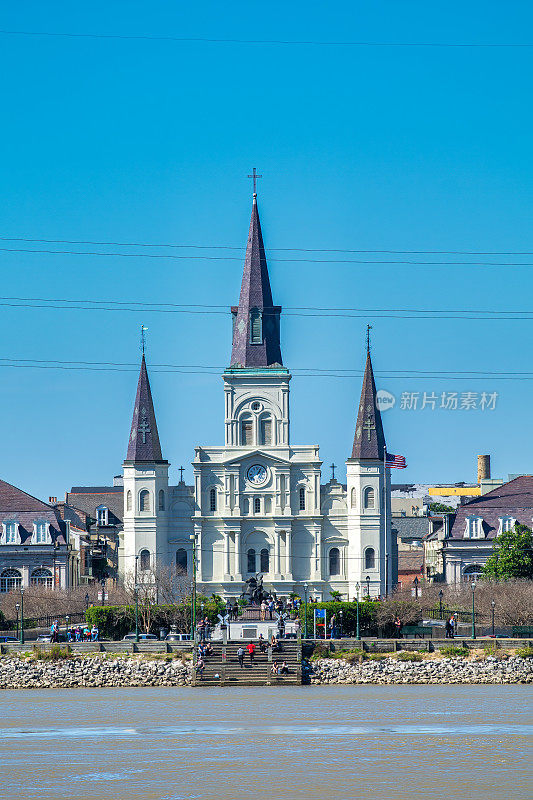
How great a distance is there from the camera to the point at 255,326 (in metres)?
130

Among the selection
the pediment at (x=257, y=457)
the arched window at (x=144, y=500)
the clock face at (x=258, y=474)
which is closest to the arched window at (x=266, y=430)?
the pediment at (x=257, y=457)

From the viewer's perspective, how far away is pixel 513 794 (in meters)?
38.1

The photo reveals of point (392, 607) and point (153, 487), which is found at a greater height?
point (153, 487)

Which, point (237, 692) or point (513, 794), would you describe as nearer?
point (513, 794)

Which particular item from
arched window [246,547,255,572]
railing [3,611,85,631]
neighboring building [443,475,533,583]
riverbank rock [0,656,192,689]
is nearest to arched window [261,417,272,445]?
arched window [246,547,255,572]

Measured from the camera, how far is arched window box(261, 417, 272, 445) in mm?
126188

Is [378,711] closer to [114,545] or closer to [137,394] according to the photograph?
[137,394]

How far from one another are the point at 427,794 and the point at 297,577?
8510 cm

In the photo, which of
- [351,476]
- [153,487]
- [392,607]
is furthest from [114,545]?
[392,607]

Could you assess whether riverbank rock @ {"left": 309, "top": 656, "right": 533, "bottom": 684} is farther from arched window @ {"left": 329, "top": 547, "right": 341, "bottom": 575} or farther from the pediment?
the pediment

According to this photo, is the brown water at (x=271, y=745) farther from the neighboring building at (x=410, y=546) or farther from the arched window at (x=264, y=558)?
the neighboring building at (x=410, y=546)

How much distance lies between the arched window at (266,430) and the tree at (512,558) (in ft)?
85.1

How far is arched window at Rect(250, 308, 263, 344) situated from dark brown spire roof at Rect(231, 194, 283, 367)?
21 cm

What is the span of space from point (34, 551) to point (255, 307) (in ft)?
93.9
